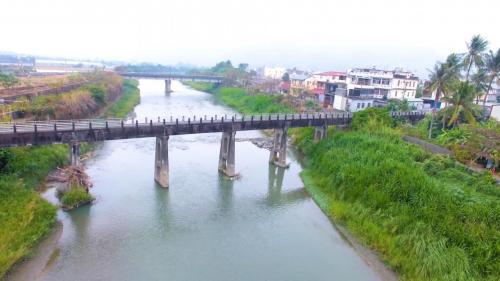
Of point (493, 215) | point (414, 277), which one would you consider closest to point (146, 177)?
point (414, 277)

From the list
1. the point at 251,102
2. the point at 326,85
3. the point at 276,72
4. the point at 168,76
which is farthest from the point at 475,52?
the point at 276,72

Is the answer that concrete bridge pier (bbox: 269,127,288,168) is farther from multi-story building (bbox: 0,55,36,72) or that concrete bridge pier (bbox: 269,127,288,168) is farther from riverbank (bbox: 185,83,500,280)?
multi-story building (bbox: 0,55,36,72)

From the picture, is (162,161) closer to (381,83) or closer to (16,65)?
(381,83)

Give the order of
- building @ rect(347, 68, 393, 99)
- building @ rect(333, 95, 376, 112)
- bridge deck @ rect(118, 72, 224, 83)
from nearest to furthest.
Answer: building @ rect(333, 95, 376, 112), building @ rect(347, 68, 393, 99), bridge deck @ rect(118, 72, 224, 83)

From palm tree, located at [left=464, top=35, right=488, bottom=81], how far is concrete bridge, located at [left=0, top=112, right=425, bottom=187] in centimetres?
2123

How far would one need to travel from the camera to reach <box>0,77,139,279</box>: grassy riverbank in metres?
20.1

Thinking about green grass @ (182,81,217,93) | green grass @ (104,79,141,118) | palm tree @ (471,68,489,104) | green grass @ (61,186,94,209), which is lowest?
green grass @ (61,186,94,209)

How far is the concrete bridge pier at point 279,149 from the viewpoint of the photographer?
40062mm

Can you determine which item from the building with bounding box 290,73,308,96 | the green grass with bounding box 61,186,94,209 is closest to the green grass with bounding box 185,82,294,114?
the building with bounding box 290,73,308,96

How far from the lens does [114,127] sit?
1139 inches

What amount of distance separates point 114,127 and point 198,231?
11676mm

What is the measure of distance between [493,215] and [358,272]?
9444mm

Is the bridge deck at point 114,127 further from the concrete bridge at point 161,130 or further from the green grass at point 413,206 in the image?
the green grass at point 413,206

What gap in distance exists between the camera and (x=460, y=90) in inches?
1646
